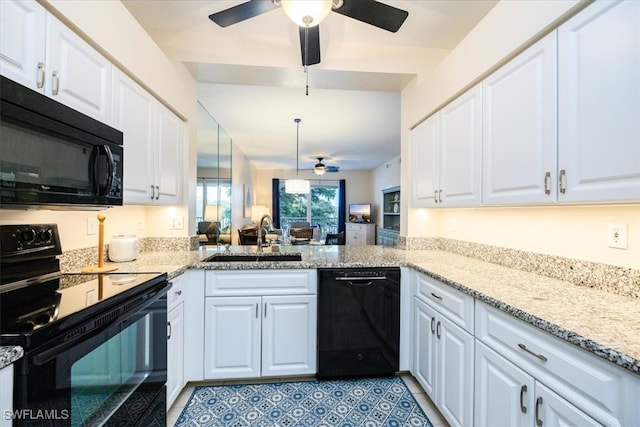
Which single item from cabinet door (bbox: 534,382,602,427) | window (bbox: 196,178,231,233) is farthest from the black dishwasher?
window (bbox: 196,178,231,233)

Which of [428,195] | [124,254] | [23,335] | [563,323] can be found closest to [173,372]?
[124,254]

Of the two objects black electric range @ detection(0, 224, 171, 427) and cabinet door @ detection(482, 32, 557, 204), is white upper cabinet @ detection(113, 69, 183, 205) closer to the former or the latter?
black electric range @ detection(0, 224, 171, 427)

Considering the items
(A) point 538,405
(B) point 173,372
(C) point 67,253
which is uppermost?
(C) point 67,253

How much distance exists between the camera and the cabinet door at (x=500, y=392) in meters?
1.06

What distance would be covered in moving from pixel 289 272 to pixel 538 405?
143 centimetres

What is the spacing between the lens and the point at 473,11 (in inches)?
78.4

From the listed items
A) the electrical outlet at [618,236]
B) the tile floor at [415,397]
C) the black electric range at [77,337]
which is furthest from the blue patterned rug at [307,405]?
the electrical outlet at [618,236]

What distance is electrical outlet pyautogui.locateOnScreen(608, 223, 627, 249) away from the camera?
127 centimetres

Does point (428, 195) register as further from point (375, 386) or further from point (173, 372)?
point (173, 372)

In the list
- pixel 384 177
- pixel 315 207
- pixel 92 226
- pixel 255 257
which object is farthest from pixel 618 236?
pixel 315 207

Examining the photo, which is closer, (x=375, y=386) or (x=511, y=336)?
(x=511, y=336)

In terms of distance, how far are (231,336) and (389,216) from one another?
6.05m

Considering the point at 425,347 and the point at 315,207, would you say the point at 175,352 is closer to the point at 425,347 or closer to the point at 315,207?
the point at 425,347

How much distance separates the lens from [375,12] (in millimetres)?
1571
